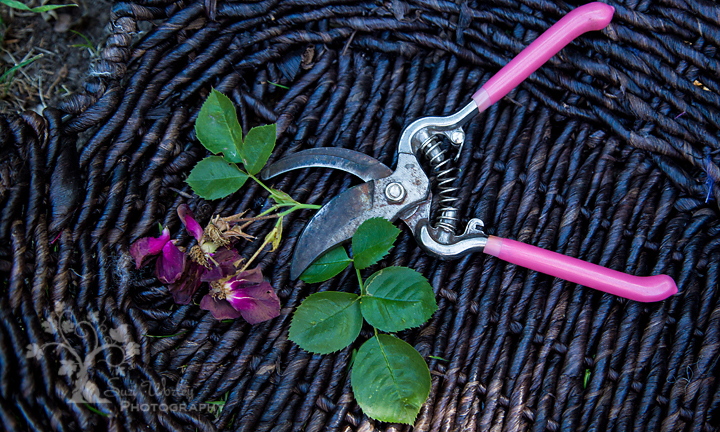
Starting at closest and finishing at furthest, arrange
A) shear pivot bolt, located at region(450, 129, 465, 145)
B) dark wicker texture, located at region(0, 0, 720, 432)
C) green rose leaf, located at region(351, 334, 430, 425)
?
green rose leaf, located at region(351, 334, 430, 425) < dark wicker texture, located at region(0, 0, 720, 432) < shear pivot bolt, located at region(450, 129, 465, 145)

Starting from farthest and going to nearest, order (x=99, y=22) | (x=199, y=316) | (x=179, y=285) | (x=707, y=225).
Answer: (x=99, y=22) < (x=707, y=225) < (x=199, y=316) < (x=179, y=285)

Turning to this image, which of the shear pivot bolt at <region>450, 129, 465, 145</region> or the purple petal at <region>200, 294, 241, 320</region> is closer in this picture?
the purple petal at <region>200, 294, 241, 320</region>

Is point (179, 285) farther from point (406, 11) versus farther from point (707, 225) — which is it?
point (707, 225)

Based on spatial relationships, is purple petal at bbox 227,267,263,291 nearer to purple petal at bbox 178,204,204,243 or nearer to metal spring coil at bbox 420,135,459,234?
purple petal at bbox 178,204,204,243

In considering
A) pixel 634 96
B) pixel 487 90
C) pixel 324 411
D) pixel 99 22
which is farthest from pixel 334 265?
pixel 99 22

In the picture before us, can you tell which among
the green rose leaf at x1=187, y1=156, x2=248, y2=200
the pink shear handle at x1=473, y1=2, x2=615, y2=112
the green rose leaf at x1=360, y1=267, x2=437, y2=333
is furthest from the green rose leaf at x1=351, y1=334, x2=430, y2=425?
the pink shear handle at x1=473, y1=2, x2=615, y2=112

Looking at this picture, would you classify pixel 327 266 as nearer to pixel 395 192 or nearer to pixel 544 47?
pixel 395 192

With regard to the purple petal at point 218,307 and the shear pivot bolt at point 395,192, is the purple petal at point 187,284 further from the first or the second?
the shear pivot bolt at point 395,192
